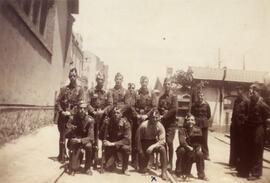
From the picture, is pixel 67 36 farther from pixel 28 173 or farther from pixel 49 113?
pixel 28 173

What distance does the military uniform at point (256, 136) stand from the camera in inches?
269

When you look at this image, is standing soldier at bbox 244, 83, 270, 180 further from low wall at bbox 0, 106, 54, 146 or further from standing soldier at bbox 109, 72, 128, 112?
low wall at bbox 0, 106, 54, 146

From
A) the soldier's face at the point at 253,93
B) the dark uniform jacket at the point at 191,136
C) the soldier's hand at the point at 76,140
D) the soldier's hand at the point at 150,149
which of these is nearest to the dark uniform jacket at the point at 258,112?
the soldier's face at the point at 253,93

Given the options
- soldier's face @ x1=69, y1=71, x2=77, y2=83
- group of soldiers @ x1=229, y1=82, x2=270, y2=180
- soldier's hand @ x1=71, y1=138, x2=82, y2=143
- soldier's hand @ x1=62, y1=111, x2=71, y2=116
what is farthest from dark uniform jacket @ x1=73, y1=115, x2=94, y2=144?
group of soldiers @ x1=229, y1=82, x2=270, y2=180

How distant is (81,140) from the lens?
6383 mm

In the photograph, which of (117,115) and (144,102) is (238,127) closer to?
(144,102)

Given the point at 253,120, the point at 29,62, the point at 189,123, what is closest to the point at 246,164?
the point at 253,120

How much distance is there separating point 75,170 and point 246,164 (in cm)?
345

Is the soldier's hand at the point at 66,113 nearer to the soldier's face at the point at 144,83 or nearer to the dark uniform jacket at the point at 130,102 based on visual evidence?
the dark uniform jacket at the point at 130,102

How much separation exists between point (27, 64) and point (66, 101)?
13.6 feet

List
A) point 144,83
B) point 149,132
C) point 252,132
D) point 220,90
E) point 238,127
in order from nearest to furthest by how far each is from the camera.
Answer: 1. point 149,132
2. point 252,132
3. point 144,83
4. point 238,127
5. point 220,90

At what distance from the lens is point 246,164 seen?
695 centimetres

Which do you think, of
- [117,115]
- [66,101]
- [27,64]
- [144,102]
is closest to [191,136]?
[144,102]

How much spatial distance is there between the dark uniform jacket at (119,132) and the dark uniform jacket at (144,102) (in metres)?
0.54
